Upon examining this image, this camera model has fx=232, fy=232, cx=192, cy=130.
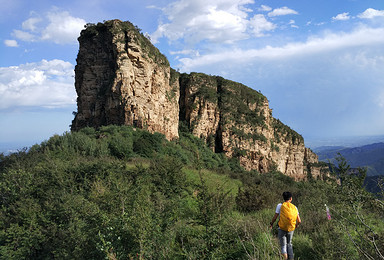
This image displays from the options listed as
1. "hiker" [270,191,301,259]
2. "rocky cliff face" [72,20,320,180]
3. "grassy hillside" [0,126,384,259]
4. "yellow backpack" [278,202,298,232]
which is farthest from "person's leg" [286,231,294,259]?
"rocky cliff face" [72,20,320,180]

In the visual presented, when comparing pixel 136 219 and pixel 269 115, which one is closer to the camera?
pixel 136 219

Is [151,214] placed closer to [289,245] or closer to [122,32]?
[289,245]

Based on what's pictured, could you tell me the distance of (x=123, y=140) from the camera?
72.1 ft

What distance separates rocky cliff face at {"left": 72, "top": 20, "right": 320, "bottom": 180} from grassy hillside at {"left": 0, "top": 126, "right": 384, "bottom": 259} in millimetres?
6474

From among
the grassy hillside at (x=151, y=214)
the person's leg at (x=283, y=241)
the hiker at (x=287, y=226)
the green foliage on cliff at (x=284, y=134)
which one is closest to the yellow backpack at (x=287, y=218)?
the hiker at (x=287, y=226)

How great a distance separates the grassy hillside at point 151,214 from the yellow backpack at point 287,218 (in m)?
0.48

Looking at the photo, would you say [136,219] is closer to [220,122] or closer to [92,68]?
[92,68]

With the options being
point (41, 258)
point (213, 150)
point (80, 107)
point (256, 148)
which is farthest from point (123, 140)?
point (256, 148)

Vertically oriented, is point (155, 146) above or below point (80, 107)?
below

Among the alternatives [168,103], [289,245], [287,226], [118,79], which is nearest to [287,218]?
[287,226]

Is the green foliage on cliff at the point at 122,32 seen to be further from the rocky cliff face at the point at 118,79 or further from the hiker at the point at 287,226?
the hiker at the point at 287,226

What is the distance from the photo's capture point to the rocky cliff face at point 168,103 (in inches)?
1005

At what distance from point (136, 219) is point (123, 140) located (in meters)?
17.9

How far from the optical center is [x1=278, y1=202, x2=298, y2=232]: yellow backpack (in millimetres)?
5231
